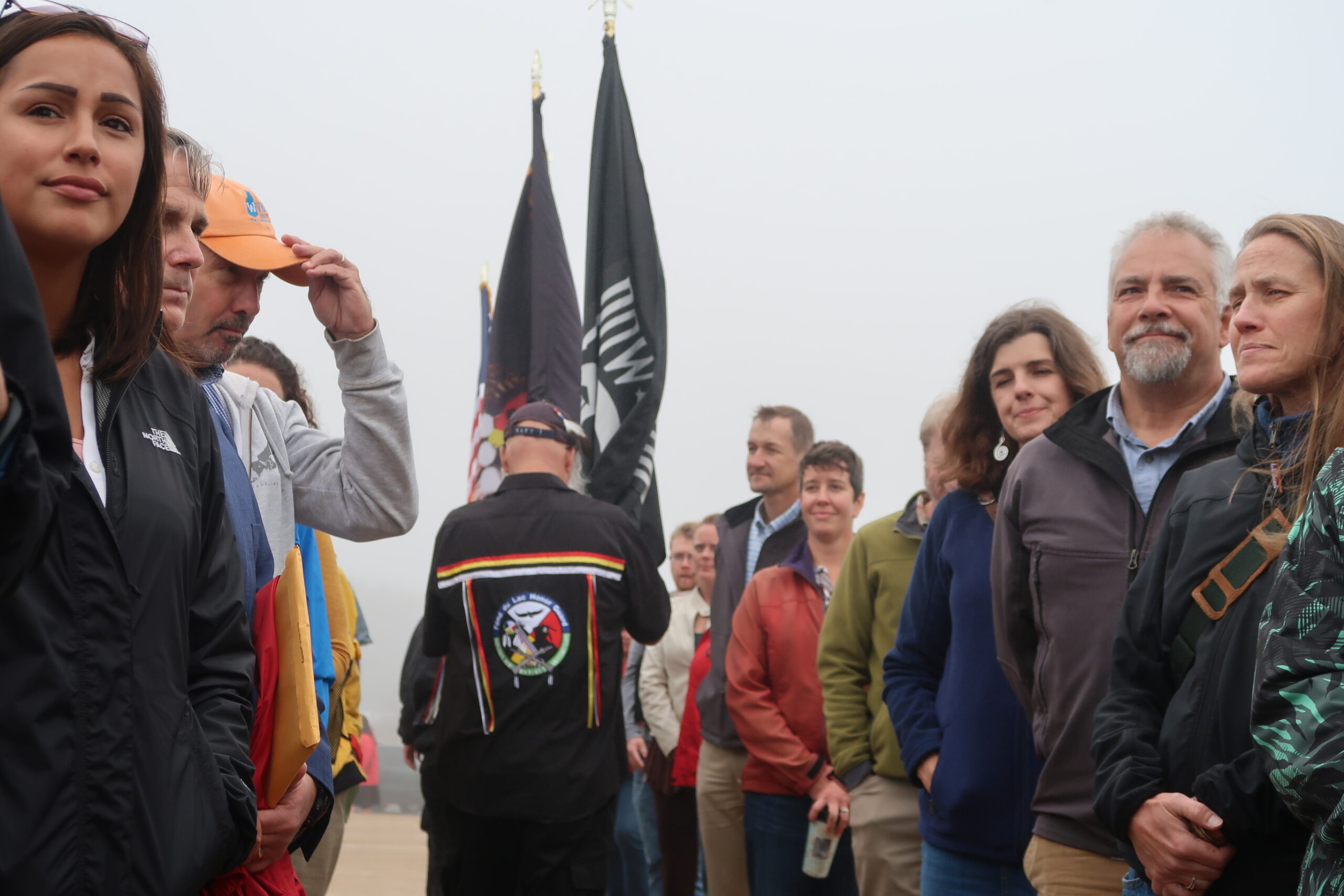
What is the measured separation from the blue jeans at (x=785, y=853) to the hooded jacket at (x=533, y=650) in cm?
68

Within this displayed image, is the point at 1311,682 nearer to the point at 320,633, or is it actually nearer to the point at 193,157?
the point at 320,633

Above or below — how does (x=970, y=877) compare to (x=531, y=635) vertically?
below

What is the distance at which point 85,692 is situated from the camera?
1.50m

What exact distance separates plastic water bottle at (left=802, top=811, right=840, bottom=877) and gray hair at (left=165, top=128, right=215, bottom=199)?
3485 millimetres

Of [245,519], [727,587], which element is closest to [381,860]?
[727,587]

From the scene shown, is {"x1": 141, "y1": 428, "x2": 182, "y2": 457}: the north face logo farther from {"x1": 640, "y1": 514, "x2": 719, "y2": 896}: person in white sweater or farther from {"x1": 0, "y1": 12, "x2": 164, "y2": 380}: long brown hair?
{"x1": 640, "y1": 514, "x2": 719, "y2": 896}: person in white sweater

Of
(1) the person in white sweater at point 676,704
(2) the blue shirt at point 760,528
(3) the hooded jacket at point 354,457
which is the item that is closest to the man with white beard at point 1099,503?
(3) the hooded jacket at point 354,457

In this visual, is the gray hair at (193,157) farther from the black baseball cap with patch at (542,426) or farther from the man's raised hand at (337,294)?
the black baseball cap with patch at (542,426)

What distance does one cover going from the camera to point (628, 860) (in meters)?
8.39

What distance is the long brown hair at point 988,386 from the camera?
12.9 ft

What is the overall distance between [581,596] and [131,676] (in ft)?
10.9

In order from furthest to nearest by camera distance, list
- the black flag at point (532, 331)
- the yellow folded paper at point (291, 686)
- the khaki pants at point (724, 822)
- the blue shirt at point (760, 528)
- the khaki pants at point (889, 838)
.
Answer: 1. the black flag at point (532, 331)
2. the blue shirt at point (760, 528)
3. the khaki pants at point (724, 822)
4. the khaki pants at point (889, 838)
5. the yellow folded paper at point (291, 686)

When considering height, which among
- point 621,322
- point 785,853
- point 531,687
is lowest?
point 785,853

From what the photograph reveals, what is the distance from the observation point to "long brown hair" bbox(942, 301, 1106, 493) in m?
3.94
